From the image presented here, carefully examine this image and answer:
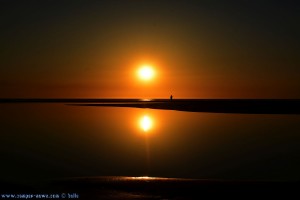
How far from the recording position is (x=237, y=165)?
67.1ft

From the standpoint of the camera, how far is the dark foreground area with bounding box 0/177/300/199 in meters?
13.7

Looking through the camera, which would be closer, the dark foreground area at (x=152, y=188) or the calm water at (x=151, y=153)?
the dark foreground area at (x=152, y=188)

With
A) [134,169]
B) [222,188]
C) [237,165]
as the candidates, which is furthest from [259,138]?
[222,188]

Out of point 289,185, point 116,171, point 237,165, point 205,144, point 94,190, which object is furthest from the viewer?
point 205,144

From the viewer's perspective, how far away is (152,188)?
14.8 meters

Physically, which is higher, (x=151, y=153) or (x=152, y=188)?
(x=151, y=153)

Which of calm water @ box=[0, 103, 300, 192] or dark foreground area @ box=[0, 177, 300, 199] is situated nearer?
dark foreground area @ box=[0, 177, 300, 199]

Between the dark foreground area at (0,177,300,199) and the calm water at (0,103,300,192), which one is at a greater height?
the calm water at (0,103,300,192)

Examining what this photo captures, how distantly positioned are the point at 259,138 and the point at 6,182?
71.0 ft

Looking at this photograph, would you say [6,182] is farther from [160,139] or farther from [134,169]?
[160,139]

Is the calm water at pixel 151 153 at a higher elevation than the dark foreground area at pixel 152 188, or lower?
higher

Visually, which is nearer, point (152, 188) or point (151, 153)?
point (152, 188)

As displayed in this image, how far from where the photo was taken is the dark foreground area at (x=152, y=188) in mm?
13672

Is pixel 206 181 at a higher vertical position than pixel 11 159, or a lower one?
lower
